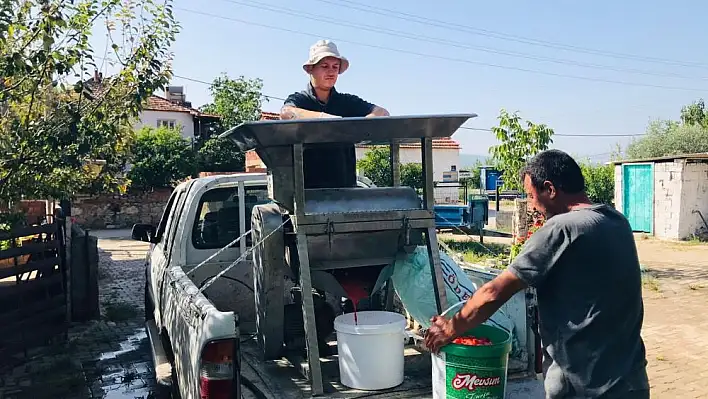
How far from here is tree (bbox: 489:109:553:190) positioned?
10.7m

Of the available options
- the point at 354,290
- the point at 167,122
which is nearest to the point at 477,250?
the point at 354,290

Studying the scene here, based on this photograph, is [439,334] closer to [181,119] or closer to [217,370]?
[217,370]

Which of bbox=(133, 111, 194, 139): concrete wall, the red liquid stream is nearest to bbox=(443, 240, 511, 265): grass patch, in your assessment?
the red liquid stream

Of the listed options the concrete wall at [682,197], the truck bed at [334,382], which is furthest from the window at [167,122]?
the truck bed at [334,382]

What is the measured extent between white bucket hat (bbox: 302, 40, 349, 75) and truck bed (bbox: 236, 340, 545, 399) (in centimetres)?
196

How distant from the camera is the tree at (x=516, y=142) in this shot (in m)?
10.7

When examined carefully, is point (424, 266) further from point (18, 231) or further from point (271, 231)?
point (18, 231)

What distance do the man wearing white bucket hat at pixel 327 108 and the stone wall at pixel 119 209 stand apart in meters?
20.5

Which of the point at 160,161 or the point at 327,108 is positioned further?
the point at 160,161

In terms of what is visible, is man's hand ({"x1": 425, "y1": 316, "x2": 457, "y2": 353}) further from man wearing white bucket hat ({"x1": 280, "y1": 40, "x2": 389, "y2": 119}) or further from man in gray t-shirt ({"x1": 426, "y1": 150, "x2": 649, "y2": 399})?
man wearing white bucket hat ({"x1": 280, "y1": 40, "x2": 389, "y2": 119})

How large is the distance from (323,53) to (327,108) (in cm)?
39

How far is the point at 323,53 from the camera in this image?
4.02m

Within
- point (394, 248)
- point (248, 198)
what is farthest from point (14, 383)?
point (394, 248)

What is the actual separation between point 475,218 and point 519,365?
12658 mm
